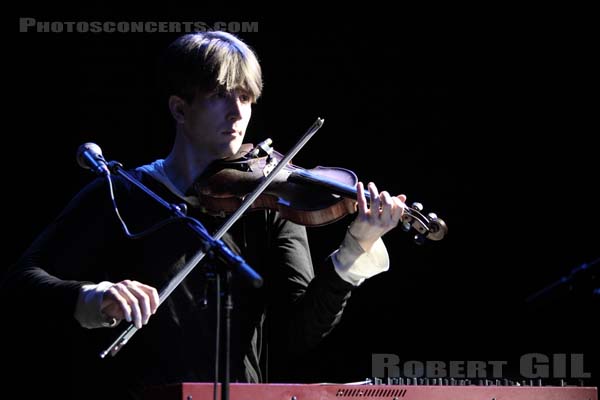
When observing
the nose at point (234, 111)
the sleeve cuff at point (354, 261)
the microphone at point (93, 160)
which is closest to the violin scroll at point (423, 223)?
the sleeve cuff at point (354, 261)

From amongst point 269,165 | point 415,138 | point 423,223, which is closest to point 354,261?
point 423,223

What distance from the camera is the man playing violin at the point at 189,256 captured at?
95.7 inches

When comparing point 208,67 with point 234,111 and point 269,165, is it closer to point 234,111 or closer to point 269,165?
point 234,111

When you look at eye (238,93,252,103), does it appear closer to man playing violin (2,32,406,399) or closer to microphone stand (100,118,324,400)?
man playing violin (2,32,406,399)

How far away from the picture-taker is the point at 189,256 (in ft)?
8.37

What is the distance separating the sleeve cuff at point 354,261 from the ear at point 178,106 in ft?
2.28

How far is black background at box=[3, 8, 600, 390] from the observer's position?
359 centimetres

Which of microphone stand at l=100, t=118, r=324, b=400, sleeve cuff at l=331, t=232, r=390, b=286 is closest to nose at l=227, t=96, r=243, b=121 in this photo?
microphone stand at l=100, t=118, r=324, b=400

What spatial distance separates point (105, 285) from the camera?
212 cm

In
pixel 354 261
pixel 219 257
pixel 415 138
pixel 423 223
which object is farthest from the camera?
pixel 415 138

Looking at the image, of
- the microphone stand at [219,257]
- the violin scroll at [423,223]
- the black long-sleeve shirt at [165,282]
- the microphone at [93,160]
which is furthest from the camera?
the violin scroll at [423,223]

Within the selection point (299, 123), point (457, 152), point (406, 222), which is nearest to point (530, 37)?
point (457, 152)

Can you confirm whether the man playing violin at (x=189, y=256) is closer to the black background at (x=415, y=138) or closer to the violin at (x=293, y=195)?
the violin at (x=293, y=195)

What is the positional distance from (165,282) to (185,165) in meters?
0.41
